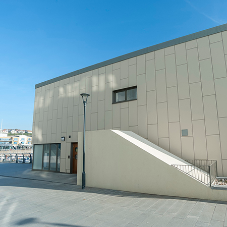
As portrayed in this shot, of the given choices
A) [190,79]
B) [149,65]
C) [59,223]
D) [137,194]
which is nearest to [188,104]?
[190,79]

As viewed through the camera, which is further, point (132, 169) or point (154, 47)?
point (154, 47)

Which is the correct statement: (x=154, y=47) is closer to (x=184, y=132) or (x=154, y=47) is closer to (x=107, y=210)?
(x=184, y=132)

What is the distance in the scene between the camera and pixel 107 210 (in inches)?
239

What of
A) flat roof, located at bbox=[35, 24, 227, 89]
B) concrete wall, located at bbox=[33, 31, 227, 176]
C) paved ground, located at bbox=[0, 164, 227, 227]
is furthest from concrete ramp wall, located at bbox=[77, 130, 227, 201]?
flat roof, located at bbox=[35, 24, 227, 89]

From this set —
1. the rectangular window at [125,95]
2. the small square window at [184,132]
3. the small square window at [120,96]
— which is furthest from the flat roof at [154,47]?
the small square window at [184,132]

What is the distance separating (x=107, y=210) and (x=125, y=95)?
28.7 ft

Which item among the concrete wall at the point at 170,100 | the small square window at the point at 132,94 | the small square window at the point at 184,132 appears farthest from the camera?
the small square window at the point at 132,94

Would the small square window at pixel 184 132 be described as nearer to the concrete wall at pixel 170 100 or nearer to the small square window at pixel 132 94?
the concrete wall at pixel 170 100

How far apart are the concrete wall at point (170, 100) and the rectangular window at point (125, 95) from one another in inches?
14.6

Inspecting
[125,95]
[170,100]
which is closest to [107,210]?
[170,100]

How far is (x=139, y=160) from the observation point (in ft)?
27.9

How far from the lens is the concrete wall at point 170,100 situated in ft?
32.6

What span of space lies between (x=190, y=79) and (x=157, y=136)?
13.0 feet

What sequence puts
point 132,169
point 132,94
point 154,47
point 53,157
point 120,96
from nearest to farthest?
1. point 132,169
2. point 154,47
3. point 132,94
4. point 120,96
5. point 53,157
